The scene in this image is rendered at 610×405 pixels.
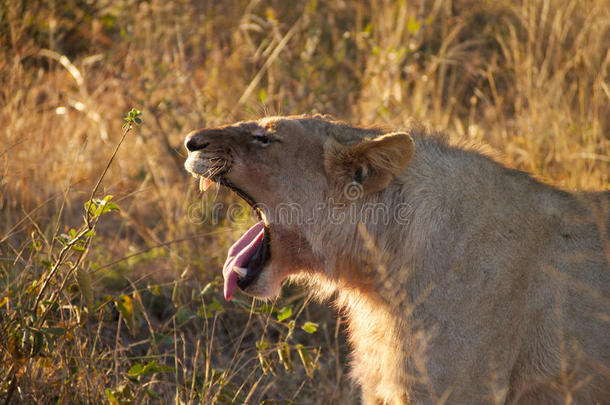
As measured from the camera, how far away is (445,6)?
26.6 feet

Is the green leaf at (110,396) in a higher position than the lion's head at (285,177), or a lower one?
lower

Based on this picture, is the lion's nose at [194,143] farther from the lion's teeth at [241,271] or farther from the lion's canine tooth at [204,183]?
the lion's teeth at [241,271]

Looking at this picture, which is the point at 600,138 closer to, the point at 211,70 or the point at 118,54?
the point at 211,70

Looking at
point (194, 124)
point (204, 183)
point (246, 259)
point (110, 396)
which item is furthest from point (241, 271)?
Answer: point (194, 124)

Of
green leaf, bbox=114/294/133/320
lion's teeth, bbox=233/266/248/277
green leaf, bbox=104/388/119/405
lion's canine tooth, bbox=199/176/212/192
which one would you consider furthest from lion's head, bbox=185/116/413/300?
green leaf, bbox=104/388/119/405

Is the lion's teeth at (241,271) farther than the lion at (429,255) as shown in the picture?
Yes

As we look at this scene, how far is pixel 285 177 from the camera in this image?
3188mm

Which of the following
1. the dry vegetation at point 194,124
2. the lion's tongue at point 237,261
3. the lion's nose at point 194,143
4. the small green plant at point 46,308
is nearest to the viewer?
the small green plant at point 46,308

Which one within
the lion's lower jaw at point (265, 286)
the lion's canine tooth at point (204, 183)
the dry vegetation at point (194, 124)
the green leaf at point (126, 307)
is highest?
the lion's canine tooth at point (204, 183)

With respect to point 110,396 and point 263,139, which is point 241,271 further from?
point 110,396

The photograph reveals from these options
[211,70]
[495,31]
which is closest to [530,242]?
[211,70]

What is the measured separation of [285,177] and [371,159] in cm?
40

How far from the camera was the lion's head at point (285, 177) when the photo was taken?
3.14 metres

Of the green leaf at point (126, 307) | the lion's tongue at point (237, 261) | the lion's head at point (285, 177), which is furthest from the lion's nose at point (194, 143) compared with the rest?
the green leaf at point (126, 307)
